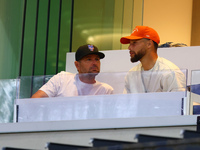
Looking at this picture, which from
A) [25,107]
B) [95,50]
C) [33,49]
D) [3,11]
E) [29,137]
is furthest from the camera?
[33,49]

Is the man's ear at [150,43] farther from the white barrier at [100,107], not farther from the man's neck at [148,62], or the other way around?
the white barrier at [100,107]

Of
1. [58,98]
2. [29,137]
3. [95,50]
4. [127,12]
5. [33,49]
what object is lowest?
[29,137]

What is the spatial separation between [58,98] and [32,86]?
1.10ft

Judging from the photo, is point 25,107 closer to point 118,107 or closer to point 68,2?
point 118,107

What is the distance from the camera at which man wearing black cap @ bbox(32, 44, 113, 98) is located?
6.49 m

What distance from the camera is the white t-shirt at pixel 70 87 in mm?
6453

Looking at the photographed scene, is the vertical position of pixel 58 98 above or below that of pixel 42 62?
below

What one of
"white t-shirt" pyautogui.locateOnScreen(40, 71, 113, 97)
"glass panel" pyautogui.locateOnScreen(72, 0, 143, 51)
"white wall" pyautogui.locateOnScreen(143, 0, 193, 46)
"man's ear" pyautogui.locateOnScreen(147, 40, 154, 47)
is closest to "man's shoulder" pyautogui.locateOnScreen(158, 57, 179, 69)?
"man's ear" pyautogui.locateOnScreen(147, 40, 154, 47)

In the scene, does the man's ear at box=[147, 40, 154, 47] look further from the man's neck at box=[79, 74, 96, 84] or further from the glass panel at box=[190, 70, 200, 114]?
the glass panel at box=[190, 70, 200, 114]

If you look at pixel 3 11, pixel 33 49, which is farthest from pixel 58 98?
pixel 33 49

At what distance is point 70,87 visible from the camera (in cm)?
664

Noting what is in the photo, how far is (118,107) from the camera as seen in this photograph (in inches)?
249

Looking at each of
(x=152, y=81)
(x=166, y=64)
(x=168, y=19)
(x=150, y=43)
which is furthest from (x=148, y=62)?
(x=168, y=19)

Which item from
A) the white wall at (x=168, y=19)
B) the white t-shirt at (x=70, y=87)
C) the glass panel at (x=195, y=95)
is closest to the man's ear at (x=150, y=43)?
the white t-shirt at (x=70, y=87)
